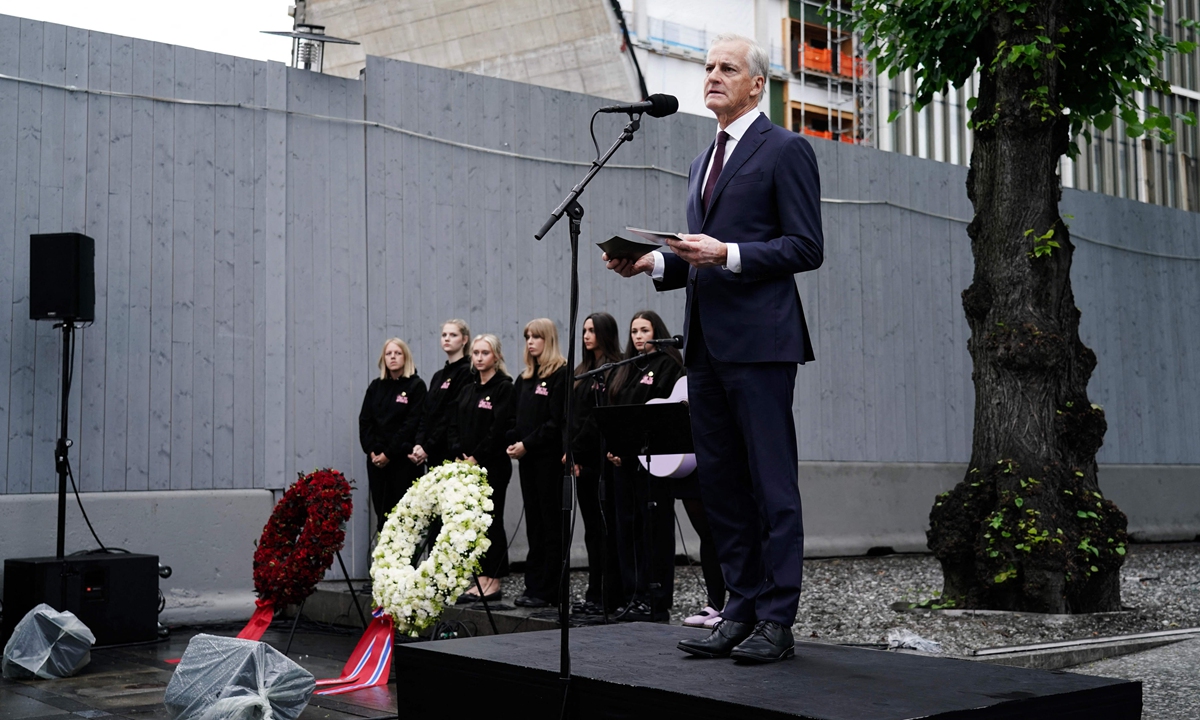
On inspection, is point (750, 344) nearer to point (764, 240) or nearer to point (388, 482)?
point (764, 240)

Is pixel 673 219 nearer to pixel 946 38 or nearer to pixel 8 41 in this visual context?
pixel 946 38

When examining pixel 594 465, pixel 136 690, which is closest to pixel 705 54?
pixel 594 465

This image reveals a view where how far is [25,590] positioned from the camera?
725 cm

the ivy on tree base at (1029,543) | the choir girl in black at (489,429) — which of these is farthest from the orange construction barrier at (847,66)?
the ivy on tree base at (1029,543)

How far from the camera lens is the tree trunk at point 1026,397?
22.0 feet

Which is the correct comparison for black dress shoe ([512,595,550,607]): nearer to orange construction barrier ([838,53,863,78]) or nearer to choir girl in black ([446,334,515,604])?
choir girl in black ([446,334,515,604])

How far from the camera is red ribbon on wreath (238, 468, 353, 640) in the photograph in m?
6.79

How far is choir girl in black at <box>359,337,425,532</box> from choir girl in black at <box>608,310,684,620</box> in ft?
7.04

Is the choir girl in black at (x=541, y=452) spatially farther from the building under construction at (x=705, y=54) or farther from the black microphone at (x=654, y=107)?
the black microphone at (x=654, y=107)

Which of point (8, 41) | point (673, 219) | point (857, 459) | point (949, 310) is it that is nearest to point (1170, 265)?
point (949, 310)

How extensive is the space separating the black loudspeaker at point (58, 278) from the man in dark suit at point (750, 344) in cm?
523

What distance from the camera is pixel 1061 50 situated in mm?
6934

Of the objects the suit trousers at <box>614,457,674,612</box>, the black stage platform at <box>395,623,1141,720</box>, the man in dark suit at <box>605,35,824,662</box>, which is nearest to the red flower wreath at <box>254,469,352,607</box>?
the suit trousers at <box>614,457,674,612</box>

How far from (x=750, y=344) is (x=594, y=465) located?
12.3ft
